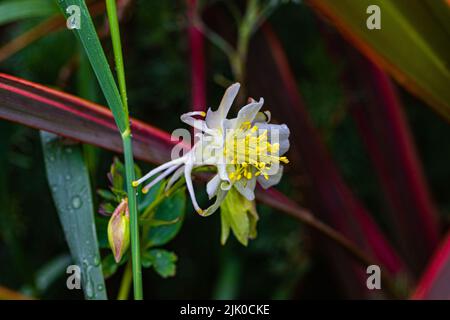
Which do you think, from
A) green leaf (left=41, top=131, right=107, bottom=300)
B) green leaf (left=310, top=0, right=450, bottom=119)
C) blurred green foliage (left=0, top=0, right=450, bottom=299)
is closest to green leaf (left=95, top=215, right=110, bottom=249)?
green leaf (left=41, top=131, right=107, bottom=300)

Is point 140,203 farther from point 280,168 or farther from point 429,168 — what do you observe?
point 429,168

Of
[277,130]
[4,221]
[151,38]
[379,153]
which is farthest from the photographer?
[151,38]

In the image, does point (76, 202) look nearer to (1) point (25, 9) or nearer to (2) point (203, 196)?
(1) point (25, 9)

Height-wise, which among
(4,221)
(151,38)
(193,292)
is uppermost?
(151,38)

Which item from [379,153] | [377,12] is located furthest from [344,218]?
[377,12]

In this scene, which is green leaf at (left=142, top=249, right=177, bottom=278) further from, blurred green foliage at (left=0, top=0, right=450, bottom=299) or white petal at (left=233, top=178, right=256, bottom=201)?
blurred green foliage at (left=0, top=0, right=450, bottom=299)

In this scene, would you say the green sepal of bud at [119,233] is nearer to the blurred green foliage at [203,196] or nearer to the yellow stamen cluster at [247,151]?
the yellow stamen cluster at [247,151]

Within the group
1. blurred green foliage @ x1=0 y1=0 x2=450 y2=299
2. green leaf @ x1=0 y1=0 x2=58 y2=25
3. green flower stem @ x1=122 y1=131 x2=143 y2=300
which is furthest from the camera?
blurred green foliage @ x1=0 y1=0 x2=450 y2=299
